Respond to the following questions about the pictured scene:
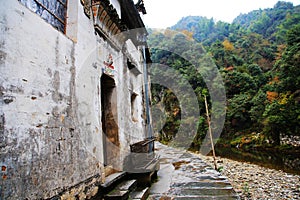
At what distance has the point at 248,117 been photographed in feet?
79.0

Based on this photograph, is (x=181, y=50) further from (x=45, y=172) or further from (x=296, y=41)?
(x=45, y=172)

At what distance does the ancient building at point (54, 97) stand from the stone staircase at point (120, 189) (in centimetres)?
17

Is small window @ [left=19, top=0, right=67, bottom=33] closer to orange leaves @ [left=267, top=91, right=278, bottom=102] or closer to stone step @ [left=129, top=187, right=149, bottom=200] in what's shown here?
stone step @ [left=129, top=187, right=149, bottom=200]

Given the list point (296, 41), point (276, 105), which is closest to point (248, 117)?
point (276, 105)

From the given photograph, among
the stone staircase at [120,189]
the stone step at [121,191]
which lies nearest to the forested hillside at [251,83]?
the stone staircase at [120,189]

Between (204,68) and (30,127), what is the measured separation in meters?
29.3

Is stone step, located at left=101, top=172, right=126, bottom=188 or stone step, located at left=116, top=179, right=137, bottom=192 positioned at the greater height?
stone step, located at left=101, top=172, right=126, bottom=188

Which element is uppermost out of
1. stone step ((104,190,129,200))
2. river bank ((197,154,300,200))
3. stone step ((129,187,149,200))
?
stone step ((104,190,129,200))

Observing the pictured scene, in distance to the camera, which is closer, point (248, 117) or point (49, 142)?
point (49, 142)

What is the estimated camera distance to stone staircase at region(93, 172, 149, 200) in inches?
133

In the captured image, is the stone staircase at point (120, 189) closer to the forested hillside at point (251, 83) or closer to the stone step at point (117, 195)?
the stone step at point (117, 195)

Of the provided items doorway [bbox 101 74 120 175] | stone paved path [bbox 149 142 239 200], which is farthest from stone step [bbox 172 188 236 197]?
doorway [bbox 101 74 120 175]

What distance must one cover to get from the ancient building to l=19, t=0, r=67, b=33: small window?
13mm

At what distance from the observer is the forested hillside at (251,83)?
18058 millimetres
